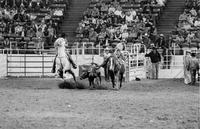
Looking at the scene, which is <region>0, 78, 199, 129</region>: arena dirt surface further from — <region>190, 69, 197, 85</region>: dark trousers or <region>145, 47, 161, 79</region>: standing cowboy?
<region>145, 47, 161, 79</region>: standing cowboy

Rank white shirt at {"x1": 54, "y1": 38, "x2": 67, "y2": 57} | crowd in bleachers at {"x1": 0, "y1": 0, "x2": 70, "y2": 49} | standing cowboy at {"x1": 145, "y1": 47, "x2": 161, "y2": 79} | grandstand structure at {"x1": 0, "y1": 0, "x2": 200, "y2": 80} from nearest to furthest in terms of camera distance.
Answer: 1. white shirt at {"x1": 54, "y1": 38, "x2": 67, "y2": 57}
2. standing cowboy at {"x1": 145, "y1": 47, "x2": 161, "y2": 79}
3. grandstand structure at {"x1": 0, "y1": 0, "x2": 200, "y2": 80}
4. crowd in bleachers at {"x1": 0, "y1": 0, "x2": 70, "y2": 49}

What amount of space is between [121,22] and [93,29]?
5.83 feet

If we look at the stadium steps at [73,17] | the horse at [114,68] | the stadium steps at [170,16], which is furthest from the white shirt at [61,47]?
the stadium steps at [73,17]

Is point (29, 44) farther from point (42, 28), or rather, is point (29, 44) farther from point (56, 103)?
point (56, 103)

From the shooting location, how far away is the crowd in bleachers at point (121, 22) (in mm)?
35594

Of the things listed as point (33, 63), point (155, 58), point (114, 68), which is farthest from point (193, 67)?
point (33, 63)

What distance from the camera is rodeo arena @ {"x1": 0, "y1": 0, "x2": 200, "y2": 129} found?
15928 mm

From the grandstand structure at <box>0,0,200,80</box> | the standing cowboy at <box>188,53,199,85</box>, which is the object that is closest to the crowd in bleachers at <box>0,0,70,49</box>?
the grandstand structure at <box>0,0,200,80</box>

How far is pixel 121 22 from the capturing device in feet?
123

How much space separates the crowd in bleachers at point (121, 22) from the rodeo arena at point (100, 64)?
0.06m

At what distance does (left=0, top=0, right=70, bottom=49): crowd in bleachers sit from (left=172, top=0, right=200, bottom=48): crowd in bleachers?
7405 millimetres

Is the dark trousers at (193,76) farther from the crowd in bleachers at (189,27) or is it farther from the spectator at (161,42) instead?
the spectator at (161,42)

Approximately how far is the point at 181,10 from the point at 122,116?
24.1 metres

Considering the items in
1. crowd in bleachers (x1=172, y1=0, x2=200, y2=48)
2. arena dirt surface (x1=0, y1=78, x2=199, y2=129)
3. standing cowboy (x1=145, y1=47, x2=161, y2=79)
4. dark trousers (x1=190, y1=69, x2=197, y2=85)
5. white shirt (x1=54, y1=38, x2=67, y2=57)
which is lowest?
arena dirt surface (x1=0, y1=78, x2=199, y2=129)
